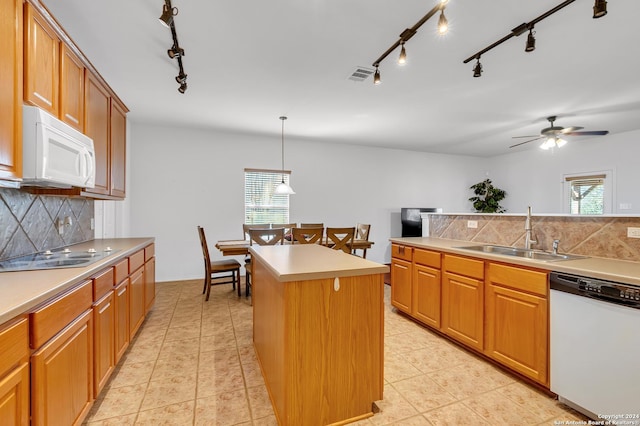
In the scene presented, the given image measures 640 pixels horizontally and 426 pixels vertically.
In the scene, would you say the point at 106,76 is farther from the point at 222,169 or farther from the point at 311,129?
the point at 311,129

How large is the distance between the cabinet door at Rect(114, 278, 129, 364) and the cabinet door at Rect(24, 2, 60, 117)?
51.8 inches

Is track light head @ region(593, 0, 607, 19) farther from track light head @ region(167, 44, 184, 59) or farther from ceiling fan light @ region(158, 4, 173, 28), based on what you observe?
track light head @ region(167, 44, 184, 59)

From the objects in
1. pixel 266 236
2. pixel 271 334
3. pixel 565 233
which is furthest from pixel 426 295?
pixel 266 236

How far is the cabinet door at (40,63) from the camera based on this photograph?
1581mm

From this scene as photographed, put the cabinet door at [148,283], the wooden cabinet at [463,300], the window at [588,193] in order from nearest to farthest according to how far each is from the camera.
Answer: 1. the wooden cabinet at [463,300]
2. the cabinet door at [148,283]
3. the window at [588,193]

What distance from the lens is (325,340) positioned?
1601mm

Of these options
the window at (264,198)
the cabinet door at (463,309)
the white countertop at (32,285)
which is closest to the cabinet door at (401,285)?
the cabinet door at (463,309)

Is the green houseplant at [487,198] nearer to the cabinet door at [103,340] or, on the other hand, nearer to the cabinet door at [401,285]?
the cabinet door at [401,285]

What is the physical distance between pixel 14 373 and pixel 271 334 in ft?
3.80

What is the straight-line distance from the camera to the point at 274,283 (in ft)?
5.79

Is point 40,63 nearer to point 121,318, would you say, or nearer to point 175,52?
point 175,52

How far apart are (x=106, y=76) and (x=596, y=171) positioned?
8148 mm

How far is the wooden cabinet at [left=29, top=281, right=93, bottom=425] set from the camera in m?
1.17

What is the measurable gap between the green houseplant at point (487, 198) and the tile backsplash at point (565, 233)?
15.3 feet
